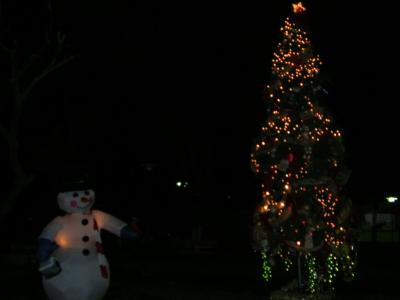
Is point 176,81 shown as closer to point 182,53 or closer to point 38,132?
point 182,53

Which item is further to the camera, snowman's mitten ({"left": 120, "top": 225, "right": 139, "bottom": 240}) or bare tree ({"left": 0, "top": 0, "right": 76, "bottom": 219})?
bare tree ({"left": 0, "top": 0, "right": 76, "bottom": 219})

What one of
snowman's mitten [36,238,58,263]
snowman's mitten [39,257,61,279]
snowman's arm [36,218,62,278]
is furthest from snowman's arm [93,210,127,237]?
snowman's mitten [39,257,61,279]

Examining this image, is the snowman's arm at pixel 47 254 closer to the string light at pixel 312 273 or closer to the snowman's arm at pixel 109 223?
the snowman's arm at pixel 109 223

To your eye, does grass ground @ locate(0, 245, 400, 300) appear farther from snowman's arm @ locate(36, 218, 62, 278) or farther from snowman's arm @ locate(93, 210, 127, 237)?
snowman's arm @ locate(36, 218, 62, 278)

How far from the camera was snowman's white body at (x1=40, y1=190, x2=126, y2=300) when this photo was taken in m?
12.5

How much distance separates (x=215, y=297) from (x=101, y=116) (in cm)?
1947

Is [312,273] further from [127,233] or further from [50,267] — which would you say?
[50,267]

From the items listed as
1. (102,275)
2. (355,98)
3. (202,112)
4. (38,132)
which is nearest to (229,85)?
(202,112)

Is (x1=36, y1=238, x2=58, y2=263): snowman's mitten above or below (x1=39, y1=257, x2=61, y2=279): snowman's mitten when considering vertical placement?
above

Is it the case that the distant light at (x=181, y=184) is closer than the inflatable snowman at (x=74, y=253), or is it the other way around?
the inflatable snowman at (x=74, y=253)

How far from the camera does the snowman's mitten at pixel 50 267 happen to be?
12148mm

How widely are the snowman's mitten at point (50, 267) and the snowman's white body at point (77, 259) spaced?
0.26m

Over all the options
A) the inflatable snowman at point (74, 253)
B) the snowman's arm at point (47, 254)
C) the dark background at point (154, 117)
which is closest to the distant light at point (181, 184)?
the dark background at point (154, 117)

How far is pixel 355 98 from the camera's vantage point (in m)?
33.8
